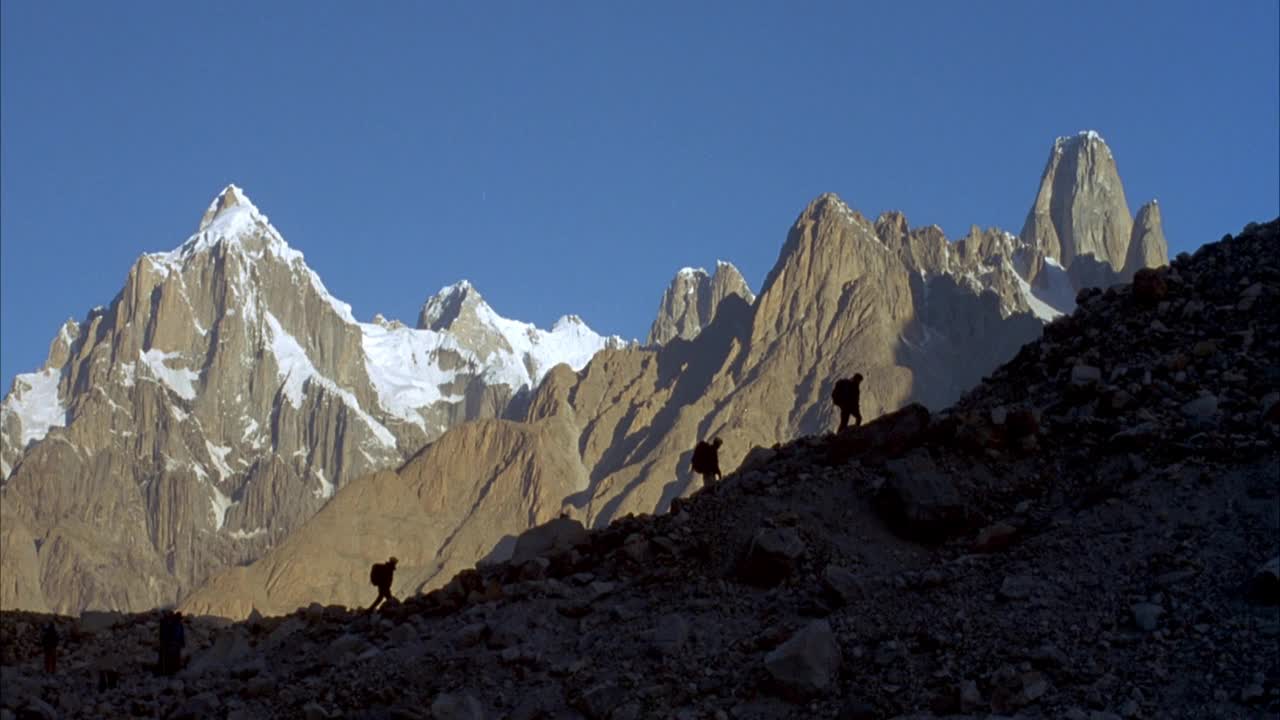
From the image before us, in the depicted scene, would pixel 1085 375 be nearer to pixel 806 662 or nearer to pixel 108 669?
pixel 806 662

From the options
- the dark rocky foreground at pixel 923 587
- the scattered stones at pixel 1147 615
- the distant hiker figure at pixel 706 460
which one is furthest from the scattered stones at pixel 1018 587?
the distant hiker figure at pixel 706 460

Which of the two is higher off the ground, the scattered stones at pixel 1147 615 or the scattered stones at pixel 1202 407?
the scattered stones at pixel 1202 407

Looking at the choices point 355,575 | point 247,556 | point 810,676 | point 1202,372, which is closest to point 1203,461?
point 1202,372

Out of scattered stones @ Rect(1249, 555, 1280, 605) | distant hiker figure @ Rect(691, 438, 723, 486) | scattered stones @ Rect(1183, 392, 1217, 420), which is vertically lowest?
scattered stones @ Rect(1249, 555, 1280, 605)

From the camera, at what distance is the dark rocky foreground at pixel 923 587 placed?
39.9ft

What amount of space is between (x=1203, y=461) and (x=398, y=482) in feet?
543

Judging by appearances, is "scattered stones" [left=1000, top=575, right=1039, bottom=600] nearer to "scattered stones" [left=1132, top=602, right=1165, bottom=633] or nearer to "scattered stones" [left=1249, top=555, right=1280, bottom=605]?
"scattered stones" [left=1132, top=602, right=1165, bottom=633]

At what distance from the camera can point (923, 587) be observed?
13672mm

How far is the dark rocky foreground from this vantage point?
1216 centimetres

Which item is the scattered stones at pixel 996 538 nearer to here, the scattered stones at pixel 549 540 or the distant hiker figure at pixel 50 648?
the scattered stones at pixel 549 540

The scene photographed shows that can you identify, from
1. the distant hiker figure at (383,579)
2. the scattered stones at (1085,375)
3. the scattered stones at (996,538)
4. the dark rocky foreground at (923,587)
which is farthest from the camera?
the distant hiker figure at (383,579)

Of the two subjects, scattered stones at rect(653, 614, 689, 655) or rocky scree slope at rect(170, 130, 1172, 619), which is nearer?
Result: scattered stones at rect(653, 614, 689, 655)

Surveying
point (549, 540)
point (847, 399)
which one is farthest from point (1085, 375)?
point (549, 540)

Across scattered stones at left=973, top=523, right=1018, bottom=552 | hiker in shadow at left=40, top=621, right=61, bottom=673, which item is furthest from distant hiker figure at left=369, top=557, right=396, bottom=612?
scattered stones at left=973, top=523, right=1018, bottom=552
